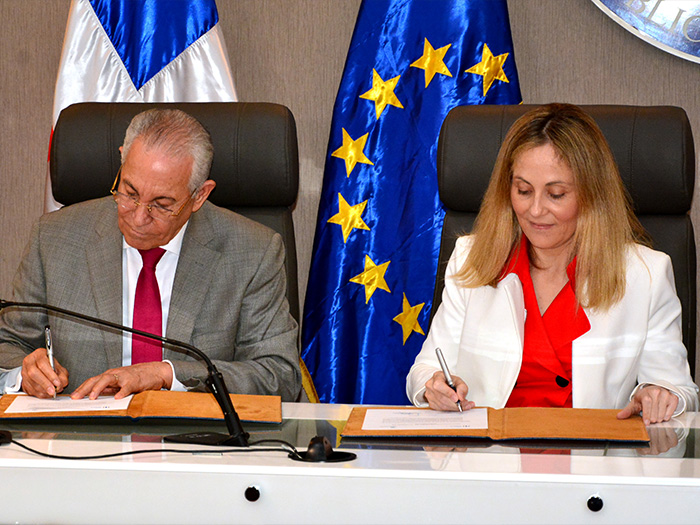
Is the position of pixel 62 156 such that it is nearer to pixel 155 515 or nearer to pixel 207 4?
pixel 207 4

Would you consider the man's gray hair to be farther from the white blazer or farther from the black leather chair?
the white blazer

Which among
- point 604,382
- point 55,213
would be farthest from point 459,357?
point 55,213

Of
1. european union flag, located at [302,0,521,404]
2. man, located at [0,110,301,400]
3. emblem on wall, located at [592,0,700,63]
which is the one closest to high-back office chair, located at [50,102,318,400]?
man, located at [0,110,301,400]

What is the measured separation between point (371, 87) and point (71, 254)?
1234mm

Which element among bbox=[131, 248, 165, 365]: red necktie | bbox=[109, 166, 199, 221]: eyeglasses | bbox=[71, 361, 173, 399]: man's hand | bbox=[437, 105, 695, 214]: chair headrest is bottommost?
bbox=[71, 361, 173, 399]: man's hand

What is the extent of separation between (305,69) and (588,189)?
1.59 m

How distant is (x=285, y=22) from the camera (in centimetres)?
328

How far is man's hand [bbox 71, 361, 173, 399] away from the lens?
1707mm

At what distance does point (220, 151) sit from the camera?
2.34m

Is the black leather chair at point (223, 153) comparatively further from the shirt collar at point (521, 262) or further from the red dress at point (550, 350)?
the red dress at point (550, 350)

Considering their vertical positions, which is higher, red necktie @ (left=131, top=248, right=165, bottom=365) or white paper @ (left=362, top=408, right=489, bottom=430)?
red necktie @ (left=131, top=248, right=165, bottom=365)

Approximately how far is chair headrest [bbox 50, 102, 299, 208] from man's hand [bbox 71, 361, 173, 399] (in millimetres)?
687

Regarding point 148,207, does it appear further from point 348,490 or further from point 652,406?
point 652,406

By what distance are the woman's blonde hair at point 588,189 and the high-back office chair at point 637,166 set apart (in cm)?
19
